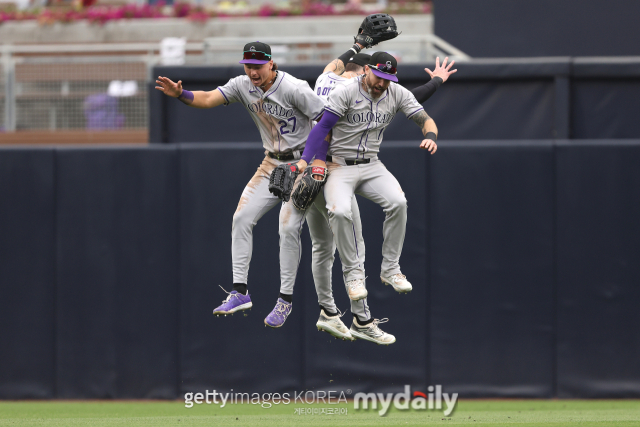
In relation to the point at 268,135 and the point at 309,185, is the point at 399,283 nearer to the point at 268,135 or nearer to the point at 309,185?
the point at 309,185

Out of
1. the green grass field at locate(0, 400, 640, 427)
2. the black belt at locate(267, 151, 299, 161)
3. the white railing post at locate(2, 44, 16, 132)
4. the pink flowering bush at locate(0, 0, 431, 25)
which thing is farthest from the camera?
the pink flowering bush at locate(0, 0, 431, 25)

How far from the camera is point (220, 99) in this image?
21.7ft

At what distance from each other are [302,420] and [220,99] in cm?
420

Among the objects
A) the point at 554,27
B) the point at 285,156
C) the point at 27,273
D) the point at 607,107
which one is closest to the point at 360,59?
the point at 285,156

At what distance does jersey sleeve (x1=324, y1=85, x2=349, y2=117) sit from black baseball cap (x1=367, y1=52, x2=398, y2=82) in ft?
1.01

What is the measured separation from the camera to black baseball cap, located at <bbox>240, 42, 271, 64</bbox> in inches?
245

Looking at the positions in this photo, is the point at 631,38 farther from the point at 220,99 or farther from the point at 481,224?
the point at 220,99

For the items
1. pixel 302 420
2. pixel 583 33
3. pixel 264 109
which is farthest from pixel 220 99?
pixel 583 33

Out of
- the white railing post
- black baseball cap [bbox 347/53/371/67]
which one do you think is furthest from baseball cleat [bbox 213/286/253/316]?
the white railing post

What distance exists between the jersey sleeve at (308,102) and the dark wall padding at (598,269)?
442 centimetres

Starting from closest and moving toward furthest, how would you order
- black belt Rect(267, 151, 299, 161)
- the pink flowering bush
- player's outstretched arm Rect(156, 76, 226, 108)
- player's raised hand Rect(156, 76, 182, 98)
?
player's raised hand Rect(156, 76, 182, 98)
player's outstretched arm Rect(156, 76, 226, 108)
black belt Rect(267, 151, 299, 161)
the pink flowering bush

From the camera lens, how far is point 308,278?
9.85m

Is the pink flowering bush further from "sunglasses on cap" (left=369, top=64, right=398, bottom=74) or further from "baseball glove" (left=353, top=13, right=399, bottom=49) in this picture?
"sunglasses on cap" (left=369, top=64, right=398, bottom=74)

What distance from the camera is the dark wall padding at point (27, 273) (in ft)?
32.4
